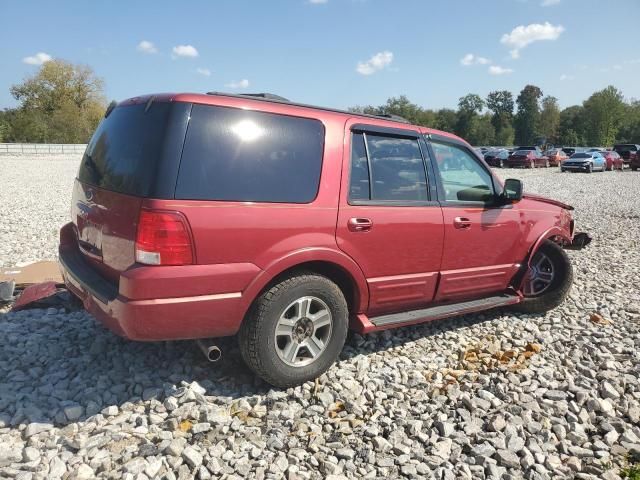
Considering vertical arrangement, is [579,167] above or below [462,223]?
above

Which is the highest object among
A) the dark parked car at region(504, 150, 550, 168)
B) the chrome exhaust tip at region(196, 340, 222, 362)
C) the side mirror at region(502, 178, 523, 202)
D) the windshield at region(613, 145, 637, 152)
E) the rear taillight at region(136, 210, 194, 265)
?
the windshield at region(613, 145, 637, 152)

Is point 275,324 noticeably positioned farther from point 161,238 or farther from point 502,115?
point 502,115

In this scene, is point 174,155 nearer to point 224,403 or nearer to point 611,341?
point 224,403

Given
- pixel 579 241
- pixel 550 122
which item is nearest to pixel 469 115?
pixel 550 122

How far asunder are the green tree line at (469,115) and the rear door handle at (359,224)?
57377mm

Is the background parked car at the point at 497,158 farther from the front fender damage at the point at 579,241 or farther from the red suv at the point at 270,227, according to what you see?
the red suv at the point at 270,227

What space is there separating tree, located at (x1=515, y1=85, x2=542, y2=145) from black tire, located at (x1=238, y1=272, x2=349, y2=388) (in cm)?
9659

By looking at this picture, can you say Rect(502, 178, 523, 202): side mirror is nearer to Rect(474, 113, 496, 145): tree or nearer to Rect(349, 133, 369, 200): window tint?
Rect(349, 133, 369, 200): window tint

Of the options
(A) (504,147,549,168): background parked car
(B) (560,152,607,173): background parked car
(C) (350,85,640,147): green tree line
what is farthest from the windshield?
(C) (350,85,640,147): green tree line

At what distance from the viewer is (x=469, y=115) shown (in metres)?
95.2

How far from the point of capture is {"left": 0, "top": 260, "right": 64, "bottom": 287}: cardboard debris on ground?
5.15 meters

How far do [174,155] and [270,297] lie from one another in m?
1.05

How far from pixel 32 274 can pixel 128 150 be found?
3.11 meters

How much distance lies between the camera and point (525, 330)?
182 inches
